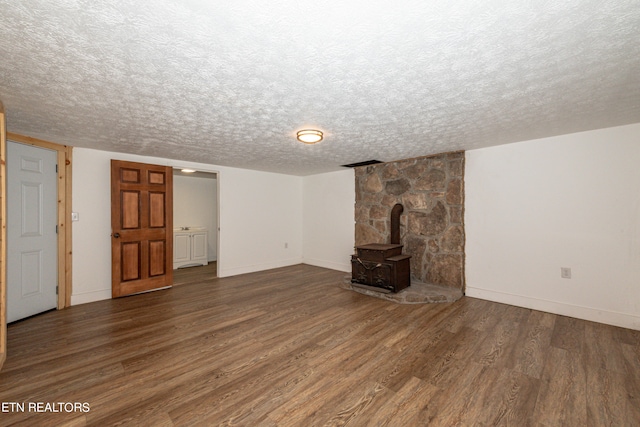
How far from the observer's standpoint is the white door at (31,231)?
3061 mm

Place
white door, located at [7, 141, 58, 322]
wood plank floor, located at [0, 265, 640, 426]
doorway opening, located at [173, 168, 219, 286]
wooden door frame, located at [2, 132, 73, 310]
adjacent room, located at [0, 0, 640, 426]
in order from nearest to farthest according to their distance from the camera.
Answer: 1. adjacent room, located at [0, 0, 640, 426]
2. wood plank floor, located at [0, 265, 640, 426]
3. white door, located at [7, 141, 58, 322]
4. wooden door frame, located at [2, 132, 73, 310]
5. doorway opening, located at [173, 168, 219, 286]

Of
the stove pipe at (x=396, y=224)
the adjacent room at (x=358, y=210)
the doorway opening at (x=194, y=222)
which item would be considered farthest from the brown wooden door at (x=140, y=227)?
the stove pipe at (x=396, y=224)

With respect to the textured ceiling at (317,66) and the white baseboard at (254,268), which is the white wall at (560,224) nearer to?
the textured ceiling at (317,66)

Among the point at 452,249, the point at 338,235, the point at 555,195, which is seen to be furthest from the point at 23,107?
the point at 555,195

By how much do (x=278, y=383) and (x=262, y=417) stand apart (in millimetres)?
340

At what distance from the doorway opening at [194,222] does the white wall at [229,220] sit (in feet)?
2.63

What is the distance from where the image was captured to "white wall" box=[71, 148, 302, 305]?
12.4 feet

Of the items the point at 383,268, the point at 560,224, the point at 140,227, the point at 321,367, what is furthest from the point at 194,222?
the point at 560,224

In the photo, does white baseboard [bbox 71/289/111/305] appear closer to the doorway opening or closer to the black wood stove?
the doorway opening

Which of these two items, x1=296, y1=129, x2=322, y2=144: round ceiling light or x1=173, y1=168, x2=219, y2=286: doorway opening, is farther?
x1=173, y1=168, x2=219, y2=286: doorway opening

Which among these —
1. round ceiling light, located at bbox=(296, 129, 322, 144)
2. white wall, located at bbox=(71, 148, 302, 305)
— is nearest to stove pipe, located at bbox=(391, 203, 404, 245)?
round ceiling light, located at bbox=(296, 129, 322, 144)

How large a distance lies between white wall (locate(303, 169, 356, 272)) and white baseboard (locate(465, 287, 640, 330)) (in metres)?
Result: 2.54

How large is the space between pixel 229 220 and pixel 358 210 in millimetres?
2690

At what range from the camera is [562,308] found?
330cm
